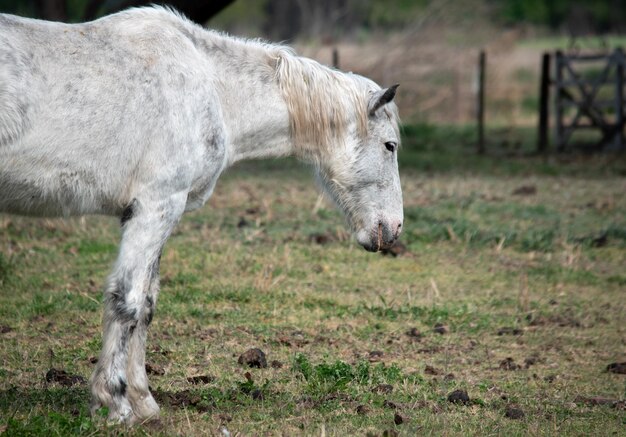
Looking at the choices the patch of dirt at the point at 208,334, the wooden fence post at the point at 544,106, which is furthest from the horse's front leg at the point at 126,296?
the wooden fence post at the point at 544,106

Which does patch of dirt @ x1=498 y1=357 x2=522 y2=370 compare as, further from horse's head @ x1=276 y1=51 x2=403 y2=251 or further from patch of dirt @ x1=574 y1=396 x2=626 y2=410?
horse's head @ x1=276 y1=51 x2=403 y2=251

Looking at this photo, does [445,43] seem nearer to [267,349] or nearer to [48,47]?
[267,349]

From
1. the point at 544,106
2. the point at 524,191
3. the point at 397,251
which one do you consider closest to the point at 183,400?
the point at 397,251

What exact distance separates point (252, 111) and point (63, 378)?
77.6 inches

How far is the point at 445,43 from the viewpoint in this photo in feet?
69.3

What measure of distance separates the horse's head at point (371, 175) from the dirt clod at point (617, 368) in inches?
76.1

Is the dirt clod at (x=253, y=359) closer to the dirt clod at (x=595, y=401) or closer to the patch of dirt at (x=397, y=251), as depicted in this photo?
the dirt clod at (x=595, y=401)

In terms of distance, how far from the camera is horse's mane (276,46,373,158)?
17.9 ft

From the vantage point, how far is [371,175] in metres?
5.63

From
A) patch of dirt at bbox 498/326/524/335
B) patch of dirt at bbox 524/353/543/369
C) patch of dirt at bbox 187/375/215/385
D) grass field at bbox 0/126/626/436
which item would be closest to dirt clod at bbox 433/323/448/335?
grass field at bbox 0/126/626/436

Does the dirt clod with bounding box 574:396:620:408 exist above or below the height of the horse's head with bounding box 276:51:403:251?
below

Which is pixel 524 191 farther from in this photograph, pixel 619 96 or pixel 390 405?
pixel 390 405

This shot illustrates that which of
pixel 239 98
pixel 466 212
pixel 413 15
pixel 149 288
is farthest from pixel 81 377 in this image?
pixel 413 15

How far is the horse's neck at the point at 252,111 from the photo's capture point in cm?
534
